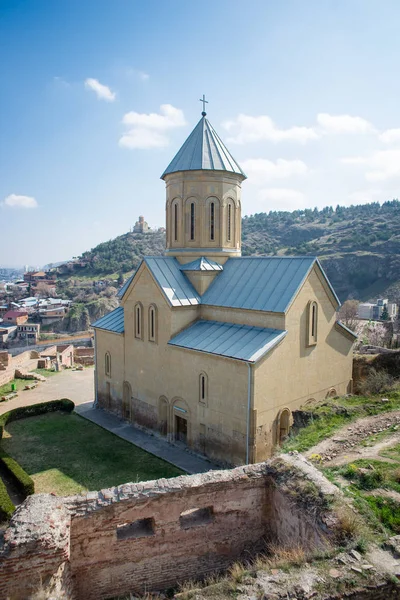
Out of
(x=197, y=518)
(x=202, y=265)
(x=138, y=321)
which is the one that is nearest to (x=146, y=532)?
(x=197, y=518)

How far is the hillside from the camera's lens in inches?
2911

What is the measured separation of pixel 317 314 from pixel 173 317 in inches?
203

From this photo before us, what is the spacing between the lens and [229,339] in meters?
14.1

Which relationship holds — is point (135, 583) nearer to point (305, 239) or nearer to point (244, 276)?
point (244, 276)

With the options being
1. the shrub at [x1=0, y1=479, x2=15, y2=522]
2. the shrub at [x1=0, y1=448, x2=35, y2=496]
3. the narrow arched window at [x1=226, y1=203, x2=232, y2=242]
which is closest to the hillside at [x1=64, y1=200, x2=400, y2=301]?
the narrow arched window at [x1=226, y1=203, x2=232, y2=242]

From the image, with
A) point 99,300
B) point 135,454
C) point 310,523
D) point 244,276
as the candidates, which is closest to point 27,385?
point 135,454

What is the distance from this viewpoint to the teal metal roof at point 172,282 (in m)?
15.6

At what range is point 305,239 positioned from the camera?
104562mm

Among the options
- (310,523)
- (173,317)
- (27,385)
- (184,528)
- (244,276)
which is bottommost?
(27,385)

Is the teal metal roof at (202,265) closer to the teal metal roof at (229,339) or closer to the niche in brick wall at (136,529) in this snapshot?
the teal metal roof at (229,339)

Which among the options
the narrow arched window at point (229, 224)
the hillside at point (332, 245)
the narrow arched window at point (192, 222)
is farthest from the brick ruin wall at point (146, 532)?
the hillside at point (332, 245)

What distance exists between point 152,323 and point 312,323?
19.9ft

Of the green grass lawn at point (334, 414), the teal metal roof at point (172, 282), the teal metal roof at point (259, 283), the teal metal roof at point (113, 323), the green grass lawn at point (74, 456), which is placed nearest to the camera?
the green grass lawn at point (334, 414)

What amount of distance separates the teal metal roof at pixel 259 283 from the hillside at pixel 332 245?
56.4m
